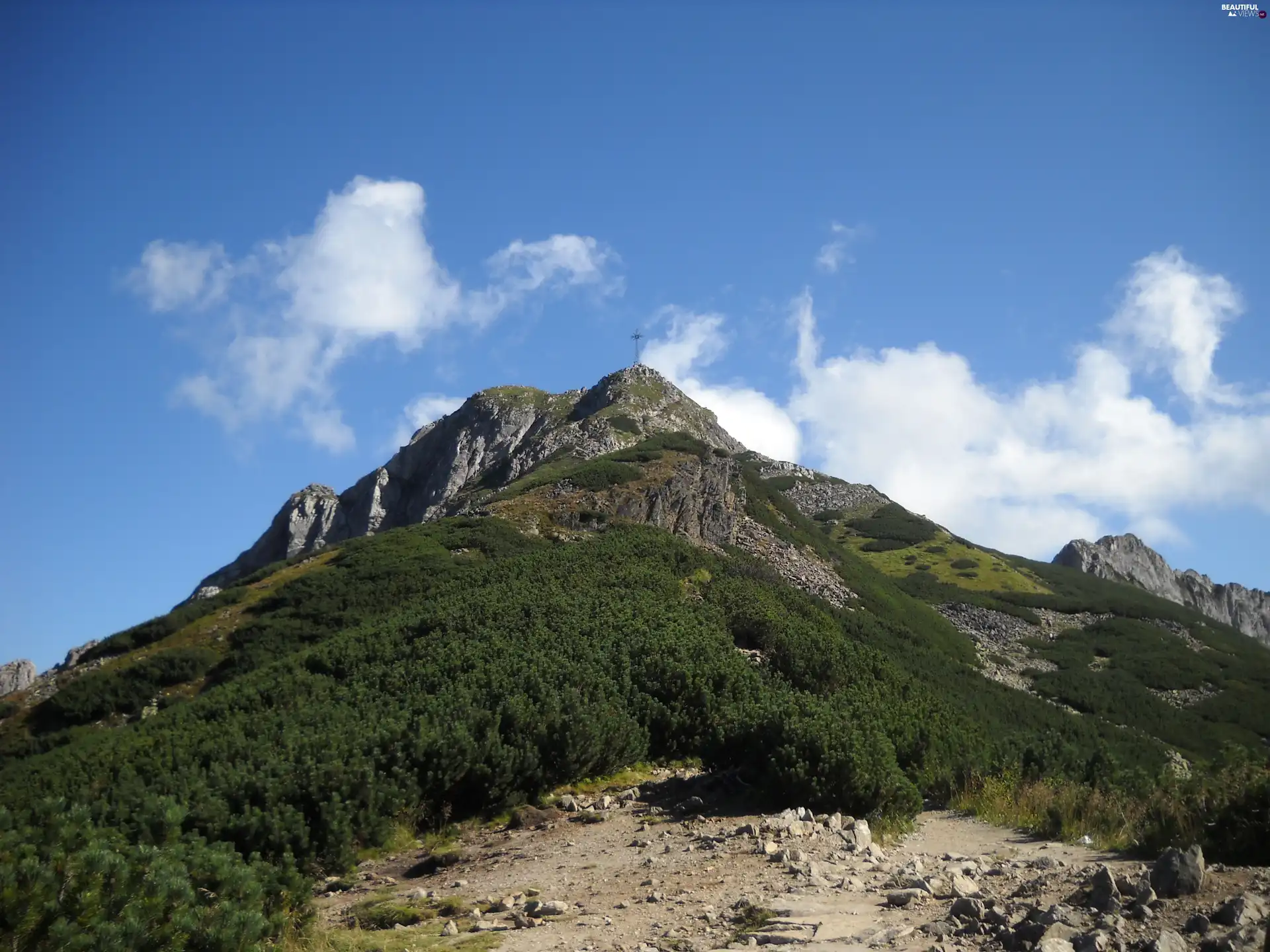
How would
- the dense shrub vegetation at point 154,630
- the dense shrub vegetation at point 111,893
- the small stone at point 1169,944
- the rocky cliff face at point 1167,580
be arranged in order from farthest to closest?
1. the rocky cliff face at point 1167,580
2. the dense shrub vegetation at point 154,630
3. the dense shrub vegetation at point 111,893
4. the small stone at point 1169,944

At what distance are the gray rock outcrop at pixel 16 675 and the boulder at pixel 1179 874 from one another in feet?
221

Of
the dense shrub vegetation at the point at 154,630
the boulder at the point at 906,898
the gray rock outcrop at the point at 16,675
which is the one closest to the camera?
the boulder at the point at 906,898

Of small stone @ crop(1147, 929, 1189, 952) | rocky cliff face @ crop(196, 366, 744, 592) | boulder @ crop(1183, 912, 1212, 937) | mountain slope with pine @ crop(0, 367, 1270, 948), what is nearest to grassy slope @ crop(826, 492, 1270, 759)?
mountain slope with pine @ crop(0, 367, 1270, 948)

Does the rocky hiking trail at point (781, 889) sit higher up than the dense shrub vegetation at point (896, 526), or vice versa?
the dense shrub vegetation at point (896, 526)

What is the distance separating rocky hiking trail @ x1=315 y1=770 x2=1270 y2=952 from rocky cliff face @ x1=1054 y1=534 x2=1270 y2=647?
106251 mm

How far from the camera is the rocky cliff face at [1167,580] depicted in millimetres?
104562

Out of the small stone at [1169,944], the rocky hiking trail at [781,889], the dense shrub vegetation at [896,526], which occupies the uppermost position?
the dense shrub vegetation at [896,526]

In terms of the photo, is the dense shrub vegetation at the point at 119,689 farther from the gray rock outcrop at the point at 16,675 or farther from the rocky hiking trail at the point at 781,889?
the gray rock outcrop at the point at 16,675

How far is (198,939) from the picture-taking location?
5.36 metres

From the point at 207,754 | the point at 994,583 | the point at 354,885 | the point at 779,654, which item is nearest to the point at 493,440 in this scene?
the point at 994,583

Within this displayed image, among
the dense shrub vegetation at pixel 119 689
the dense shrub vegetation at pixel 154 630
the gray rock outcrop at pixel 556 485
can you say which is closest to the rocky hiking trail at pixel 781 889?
the dense shrub vegetation at pixel 119 689

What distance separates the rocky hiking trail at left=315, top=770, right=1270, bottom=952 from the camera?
205 inches

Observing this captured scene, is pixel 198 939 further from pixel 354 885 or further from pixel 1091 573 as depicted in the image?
pixel 1091 573

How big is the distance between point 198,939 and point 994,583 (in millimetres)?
79890
